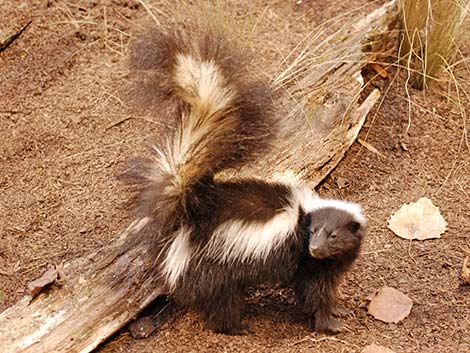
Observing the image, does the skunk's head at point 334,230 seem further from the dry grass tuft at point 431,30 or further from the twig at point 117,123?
the twig at point 117,123

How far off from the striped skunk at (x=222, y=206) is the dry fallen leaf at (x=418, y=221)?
85 cm

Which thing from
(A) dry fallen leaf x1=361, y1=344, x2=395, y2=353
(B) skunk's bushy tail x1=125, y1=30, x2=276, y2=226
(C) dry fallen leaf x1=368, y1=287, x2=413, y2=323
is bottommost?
(C) dry fallen leaf x1=368, y1=287, x2=413, y2=323

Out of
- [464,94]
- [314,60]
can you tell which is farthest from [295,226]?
[464,94]

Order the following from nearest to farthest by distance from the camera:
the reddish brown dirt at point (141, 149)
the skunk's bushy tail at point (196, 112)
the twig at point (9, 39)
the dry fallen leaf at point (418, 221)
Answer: the skunk's bushy tail at point (196, 112) → the reddish brown dirt at point (141, 149) → the dry fallen leaf at point (418, 221) → the twig at point (9, 39)

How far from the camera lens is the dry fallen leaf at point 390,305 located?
187 inches

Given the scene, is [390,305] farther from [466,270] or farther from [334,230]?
[334,230]

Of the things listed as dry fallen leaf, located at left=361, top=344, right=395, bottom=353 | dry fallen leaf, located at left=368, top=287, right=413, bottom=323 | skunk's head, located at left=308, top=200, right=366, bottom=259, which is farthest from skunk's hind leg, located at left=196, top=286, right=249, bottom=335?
dry fallen leaf, located at left=368, top=287, right=413, bottom=323

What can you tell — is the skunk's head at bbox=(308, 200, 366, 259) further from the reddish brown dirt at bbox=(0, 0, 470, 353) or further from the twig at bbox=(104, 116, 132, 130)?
the twig at bbox=(104, 116, 132, 130)

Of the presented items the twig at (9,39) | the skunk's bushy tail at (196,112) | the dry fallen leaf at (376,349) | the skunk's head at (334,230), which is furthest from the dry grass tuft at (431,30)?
the twig at (9,39)

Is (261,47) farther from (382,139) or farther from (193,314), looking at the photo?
(193,314)

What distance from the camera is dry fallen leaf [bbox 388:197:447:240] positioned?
5438mm

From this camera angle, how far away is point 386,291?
4918 mm

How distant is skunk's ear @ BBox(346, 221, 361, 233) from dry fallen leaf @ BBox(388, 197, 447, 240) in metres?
0.94

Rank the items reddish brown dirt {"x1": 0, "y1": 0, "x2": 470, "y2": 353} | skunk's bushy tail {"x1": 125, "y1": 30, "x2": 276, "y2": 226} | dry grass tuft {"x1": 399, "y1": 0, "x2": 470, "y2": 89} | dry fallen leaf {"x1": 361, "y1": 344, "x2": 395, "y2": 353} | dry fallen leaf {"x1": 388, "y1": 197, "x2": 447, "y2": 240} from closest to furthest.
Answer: skunk's bushy tail {"x1": 125, "y1": 30, "x2": 276, "y2": 226}, dry fallen leaf {"x1": 361, "y1": 344, "x2": 395, "y2": 353}, reddish brown dirt {"x1": 0, "y1": 0, "x2": 470, "y2": 353}, dry fallen leaf {"x1": 388, "y1": 197, "x2": 447, "y2": 240}, dry grass tuft {"x1": 399, "y1": 0, "x2": 470, "y2": 89}
